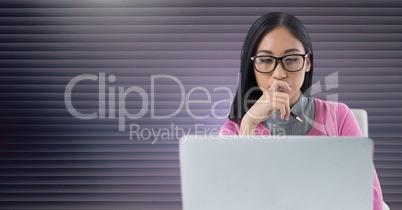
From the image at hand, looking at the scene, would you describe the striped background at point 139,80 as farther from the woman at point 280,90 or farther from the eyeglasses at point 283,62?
the eyeglasses at point 283,62

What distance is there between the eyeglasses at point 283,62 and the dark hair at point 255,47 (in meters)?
0.05

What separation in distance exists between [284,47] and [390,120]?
138 centimetres

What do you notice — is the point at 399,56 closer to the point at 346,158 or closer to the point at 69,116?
the point at 346,158

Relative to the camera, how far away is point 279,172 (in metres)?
0.70

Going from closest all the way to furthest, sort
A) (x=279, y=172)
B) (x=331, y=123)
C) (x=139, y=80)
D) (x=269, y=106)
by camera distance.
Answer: (x=279, y=172)
(x=269, y=106)
(x=331, y=123)
(x=139, y=80)

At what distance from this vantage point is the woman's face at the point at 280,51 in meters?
1.24

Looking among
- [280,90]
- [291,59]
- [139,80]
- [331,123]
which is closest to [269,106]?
[280,90]

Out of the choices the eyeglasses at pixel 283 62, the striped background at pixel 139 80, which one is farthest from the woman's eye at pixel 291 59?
the striped background at pixel 139 80

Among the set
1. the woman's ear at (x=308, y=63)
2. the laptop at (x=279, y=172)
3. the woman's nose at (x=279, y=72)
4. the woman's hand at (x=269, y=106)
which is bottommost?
the laptop at (x=279, y=172)

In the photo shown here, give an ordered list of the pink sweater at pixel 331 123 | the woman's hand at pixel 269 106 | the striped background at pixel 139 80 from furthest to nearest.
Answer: the striped background at pixel 139 80
the pink sweater at pixel 331 123
the woman's hand at pixel 269 106

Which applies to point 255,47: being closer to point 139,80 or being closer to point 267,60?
point 267,60

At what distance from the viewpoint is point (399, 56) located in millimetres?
2266

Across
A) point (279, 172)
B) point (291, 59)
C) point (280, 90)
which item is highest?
point (291, 59)

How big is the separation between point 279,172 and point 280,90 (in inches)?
23.0
